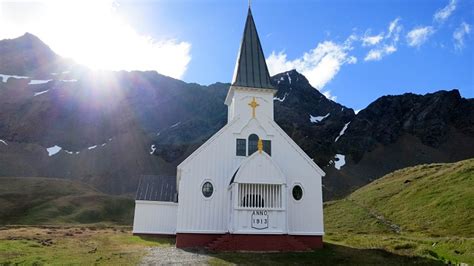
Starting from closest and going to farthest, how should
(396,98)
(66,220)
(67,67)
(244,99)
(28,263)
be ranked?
(28,263) → (244,99) → (66,220) → (396,98) → (67,67)

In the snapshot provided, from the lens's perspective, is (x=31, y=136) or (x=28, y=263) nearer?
(x=28, y=263)

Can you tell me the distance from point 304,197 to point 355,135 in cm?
13700

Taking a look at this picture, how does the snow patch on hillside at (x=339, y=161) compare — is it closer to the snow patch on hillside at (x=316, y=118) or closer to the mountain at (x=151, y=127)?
the mountain at (x=151, y=127)

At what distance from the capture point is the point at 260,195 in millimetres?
23812

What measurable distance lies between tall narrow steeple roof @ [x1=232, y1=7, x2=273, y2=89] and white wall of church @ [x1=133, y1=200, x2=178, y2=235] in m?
13.0

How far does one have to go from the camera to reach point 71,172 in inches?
4483

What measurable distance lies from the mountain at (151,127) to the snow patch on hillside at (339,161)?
718mm

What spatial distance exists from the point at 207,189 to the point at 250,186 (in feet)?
9.33

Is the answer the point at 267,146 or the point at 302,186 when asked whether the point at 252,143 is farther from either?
the point at 302,186

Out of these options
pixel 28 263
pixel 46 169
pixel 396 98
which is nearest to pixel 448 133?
pixel 396 98

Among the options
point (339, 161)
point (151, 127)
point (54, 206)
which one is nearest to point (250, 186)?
point (54, 206)

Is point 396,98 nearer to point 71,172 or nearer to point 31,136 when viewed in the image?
point 71,172

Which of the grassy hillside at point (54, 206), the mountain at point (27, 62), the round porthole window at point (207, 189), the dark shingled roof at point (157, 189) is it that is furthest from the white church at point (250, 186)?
the mountain at point (27, 62)

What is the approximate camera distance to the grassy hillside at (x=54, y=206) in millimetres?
55812
